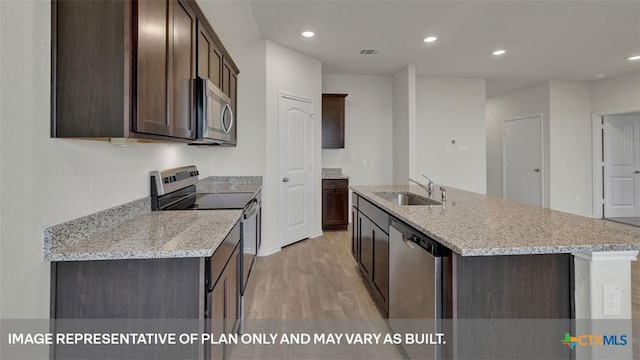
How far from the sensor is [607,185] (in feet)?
Answer: 20.9

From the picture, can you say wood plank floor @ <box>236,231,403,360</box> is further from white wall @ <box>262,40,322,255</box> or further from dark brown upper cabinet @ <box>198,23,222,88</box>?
dark brown upper cabinet @ <box>198,23,222,88</box>

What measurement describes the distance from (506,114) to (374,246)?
20.8 feet

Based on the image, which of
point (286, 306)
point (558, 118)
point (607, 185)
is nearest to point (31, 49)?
point (286, 306)

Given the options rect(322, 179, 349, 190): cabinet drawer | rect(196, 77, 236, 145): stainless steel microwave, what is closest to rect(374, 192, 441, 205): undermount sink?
rect(196, 77, 236, 145): stainless steel microwave

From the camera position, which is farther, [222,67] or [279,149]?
[279,149]

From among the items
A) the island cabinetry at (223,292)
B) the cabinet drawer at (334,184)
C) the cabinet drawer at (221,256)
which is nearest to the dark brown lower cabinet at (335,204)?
the cabinet drawer at (334,184)

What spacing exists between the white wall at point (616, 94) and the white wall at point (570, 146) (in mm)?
127

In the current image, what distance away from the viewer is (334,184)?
541cm

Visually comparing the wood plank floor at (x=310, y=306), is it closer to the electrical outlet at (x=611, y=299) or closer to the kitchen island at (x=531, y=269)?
the kitchen island at (x=531, y=269)

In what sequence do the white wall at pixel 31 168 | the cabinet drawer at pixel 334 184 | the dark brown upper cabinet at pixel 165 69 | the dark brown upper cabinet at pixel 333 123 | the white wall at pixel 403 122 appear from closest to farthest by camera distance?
the white wall at pixel 31 168
the dark brown upper cabinet at pixel 165 69
the white wall at pixel 403 122
the cabinet drawer at pixel 334 184
the dark brown upper cabinet at pixel 333 123

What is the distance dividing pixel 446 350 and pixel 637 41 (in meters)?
5.12

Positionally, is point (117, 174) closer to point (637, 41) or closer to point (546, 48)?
point (546, 48)

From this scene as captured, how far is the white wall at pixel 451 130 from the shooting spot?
6.05 m

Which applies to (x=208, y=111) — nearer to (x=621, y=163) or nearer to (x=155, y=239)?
(x=155, y=239)
